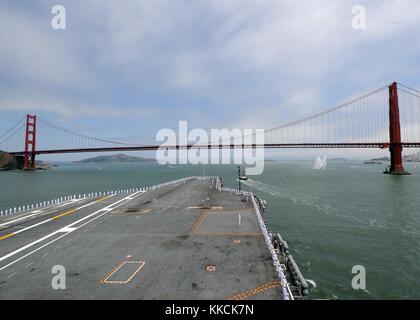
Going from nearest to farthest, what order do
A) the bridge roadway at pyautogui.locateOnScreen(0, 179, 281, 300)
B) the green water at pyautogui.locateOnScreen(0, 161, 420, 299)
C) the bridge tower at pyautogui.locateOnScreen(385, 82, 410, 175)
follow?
the bridge roadway at pyautogui.locateOnScreen(0, 179, 281, 300) → the green water at pyautogui.locateOnScreen(0, 161, 420, 299) → the bridge tower at pyautogui.locateOnScreen(385, 82, 410, 175)

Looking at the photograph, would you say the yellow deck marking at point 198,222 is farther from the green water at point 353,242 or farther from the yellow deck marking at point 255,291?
the yellow deck marking at point 255,291

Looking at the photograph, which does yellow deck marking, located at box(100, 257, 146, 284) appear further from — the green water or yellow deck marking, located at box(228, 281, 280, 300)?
the green water

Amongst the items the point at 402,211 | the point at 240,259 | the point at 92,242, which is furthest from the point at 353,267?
the point at 402,211

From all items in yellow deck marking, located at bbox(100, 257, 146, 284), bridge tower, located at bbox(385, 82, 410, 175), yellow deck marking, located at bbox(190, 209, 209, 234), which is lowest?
yellow deck marking, located at bbox(100, 257, 146, 284)

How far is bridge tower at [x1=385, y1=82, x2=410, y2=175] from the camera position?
12706 cm

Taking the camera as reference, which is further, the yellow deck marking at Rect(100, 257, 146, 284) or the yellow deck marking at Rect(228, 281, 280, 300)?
the yellow deck marking at Rect(100, 257, 146, 284)

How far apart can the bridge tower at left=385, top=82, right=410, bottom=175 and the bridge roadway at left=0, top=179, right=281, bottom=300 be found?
126m

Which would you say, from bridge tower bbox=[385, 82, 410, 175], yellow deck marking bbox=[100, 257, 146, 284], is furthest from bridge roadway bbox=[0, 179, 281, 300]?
bridge tower bbox=[385, 82, 410, 175]

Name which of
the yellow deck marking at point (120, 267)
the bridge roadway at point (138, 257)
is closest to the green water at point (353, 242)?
the bridge roadway at point (138, 257)

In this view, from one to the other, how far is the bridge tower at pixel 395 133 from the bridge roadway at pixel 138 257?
126 m

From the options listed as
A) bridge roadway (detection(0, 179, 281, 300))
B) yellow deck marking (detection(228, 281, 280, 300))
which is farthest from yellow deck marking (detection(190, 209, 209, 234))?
yellow deck marking (detection(228, 281, 280, 300))

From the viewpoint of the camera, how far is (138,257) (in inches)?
741

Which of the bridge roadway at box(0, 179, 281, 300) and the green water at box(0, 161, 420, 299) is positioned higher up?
the bridge roadway at box(0, 179, 281, 300)

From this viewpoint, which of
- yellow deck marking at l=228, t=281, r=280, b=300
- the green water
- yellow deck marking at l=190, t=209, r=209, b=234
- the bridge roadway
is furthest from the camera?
yellow deck marking at l=190, t=209, r=209, b=234
